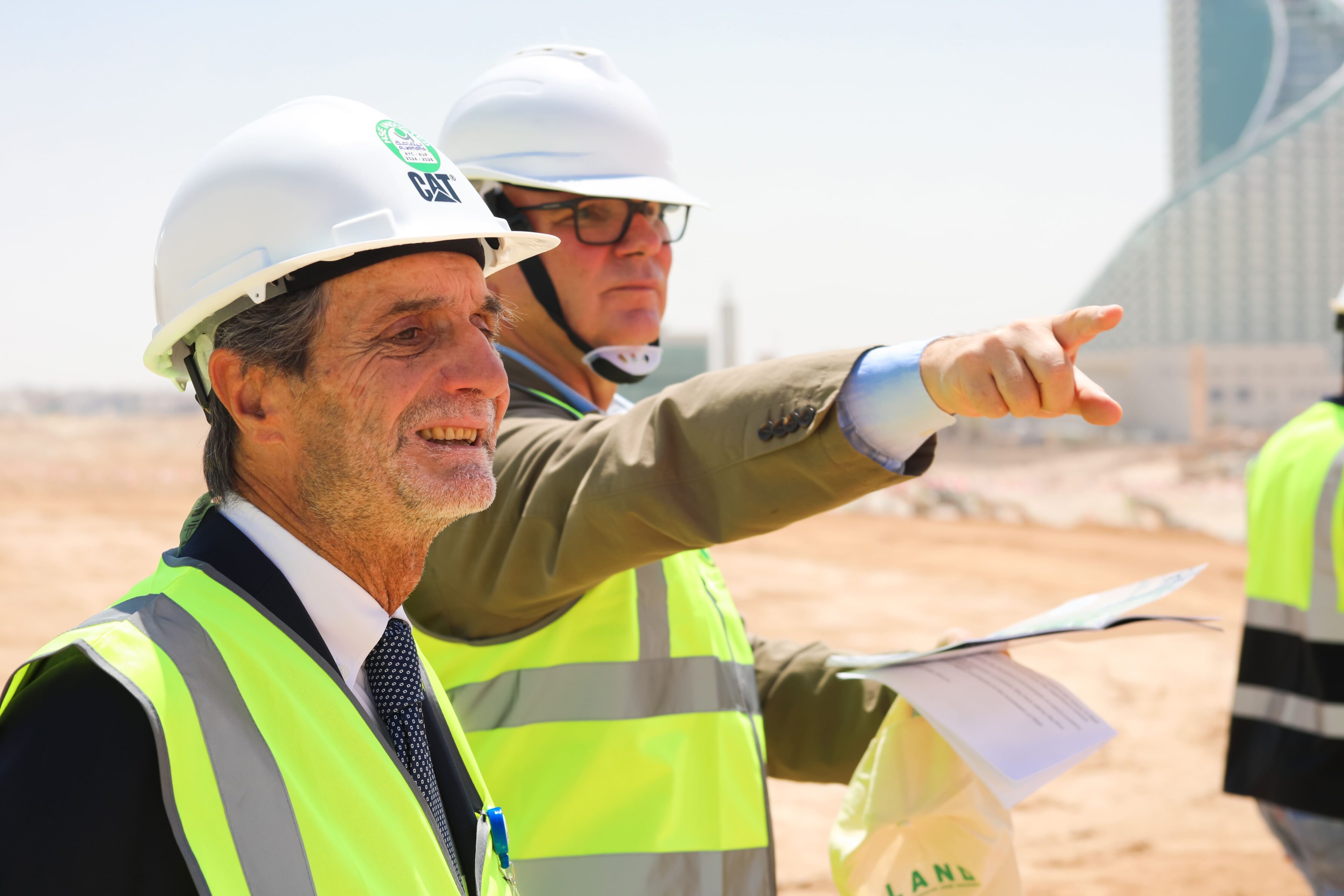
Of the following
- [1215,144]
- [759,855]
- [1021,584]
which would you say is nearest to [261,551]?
[759,855]

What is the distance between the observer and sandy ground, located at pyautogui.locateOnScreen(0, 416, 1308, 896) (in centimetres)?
698

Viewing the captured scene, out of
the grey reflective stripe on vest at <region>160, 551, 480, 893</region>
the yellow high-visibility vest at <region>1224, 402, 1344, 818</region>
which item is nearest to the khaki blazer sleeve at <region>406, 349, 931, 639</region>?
the grey reflective stripe on vest at <region>160, 551, 480, 893</region>

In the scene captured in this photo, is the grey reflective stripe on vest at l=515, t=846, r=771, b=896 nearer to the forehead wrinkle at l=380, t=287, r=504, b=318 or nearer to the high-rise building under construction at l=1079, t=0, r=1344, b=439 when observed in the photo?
the forehead wrinkle at l=380, t=287, r=504, b=318

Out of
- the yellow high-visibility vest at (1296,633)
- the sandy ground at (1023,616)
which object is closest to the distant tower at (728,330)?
the sandy ground at (1023,616)

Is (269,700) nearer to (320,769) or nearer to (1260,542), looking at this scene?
(320,769)

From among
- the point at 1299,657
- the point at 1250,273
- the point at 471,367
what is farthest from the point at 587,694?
the point at 1250,273

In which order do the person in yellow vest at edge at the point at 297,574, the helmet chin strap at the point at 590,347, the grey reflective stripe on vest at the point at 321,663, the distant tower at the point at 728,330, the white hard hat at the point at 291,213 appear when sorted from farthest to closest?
the distant tower at the point at 728,330
the helmet chin strap at the point at 590,347
the white hard hat at the point at 291,213
the grey reflective stripe on vest at the point at 321,663
the person in yellow vest at edge at the point at 297,574

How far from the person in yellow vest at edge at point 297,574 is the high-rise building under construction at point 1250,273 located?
37012 millimetres

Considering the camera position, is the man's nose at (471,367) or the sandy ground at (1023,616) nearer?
the man's nose at (471,367)

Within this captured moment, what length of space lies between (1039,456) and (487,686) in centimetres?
2696

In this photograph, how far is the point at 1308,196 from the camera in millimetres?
50125

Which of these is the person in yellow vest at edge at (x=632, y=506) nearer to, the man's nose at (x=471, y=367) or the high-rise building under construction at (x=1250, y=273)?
the man's nose at (x=471, y=367)

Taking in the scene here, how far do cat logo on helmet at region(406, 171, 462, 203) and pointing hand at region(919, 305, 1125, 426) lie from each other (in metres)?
0.76

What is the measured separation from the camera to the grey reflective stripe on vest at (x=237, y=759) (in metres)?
1.12
